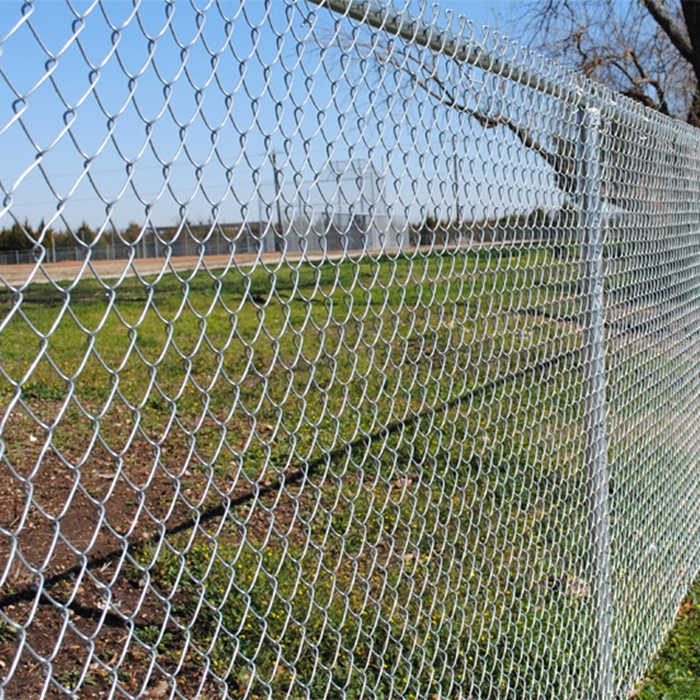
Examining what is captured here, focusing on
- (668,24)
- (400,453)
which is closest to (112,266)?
(400,453)

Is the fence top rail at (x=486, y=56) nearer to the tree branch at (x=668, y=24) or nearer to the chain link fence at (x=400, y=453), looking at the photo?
the chain link fence at (x=400, y=453)

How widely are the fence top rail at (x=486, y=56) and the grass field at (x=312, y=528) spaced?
2.06 feet

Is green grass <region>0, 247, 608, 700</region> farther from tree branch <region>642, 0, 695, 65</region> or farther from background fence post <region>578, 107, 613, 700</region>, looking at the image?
tree branch <region>642, 0, 695, 65</region>

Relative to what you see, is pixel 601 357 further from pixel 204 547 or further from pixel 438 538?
pixel 204 547

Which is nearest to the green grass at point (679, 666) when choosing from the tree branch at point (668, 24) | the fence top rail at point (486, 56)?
the fence top rail at point (486, 56)

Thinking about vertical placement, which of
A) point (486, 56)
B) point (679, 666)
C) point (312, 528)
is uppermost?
point (486, 56)

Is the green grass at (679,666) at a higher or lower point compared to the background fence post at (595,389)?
lower

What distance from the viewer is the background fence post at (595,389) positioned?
11.3 feet

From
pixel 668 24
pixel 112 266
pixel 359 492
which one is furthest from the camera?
pixel 668 24

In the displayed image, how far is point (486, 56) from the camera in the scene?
2869 mm

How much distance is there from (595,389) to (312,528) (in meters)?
1.59

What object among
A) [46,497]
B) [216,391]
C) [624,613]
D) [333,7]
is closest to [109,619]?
[46,497]

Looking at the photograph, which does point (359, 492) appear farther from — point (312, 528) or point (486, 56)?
point (312, 528)

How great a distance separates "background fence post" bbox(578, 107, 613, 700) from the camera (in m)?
3.45
